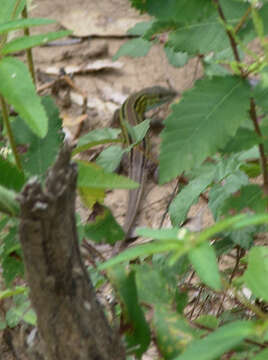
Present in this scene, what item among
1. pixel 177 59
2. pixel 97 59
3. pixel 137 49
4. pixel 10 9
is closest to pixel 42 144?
pixel 10 9

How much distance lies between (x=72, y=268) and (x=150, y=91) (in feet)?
12.9

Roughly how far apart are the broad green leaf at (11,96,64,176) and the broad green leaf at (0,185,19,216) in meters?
0.31

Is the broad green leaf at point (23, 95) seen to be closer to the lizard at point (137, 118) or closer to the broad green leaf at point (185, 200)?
the broad green leaf at point (185, 200)

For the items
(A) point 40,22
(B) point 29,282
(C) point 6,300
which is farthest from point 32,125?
(C) point 6,300

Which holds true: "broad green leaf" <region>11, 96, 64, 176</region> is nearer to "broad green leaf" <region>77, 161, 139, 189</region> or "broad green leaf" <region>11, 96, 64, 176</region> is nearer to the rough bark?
"broad green leaf" <region>77, 161, 139, 189</region>

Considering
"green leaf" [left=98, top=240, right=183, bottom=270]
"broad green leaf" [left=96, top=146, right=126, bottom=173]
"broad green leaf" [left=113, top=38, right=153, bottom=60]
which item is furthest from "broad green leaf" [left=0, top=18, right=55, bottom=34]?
"broad green leaf" [left=113, top=38, right=153, bottom=60]

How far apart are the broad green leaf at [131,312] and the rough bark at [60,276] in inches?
1.9

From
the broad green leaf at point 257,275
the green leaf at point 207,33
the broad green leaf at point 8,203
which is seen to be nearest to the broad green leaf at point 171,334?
the broad green leaf at point 257,275

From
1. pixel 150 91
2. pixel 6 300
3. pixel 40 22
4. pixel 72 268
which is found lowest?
pixel 72 268

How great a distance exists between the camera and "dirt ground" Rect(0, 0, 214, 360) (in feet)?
15.7

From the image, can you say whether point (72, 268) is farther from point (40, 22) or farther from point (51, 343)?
point (40, 22)

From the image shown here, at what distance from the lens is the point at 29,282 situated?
1199 mm

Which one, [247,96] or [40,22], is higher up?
[40,22]

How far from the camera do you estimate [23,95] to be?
54.0 inches
